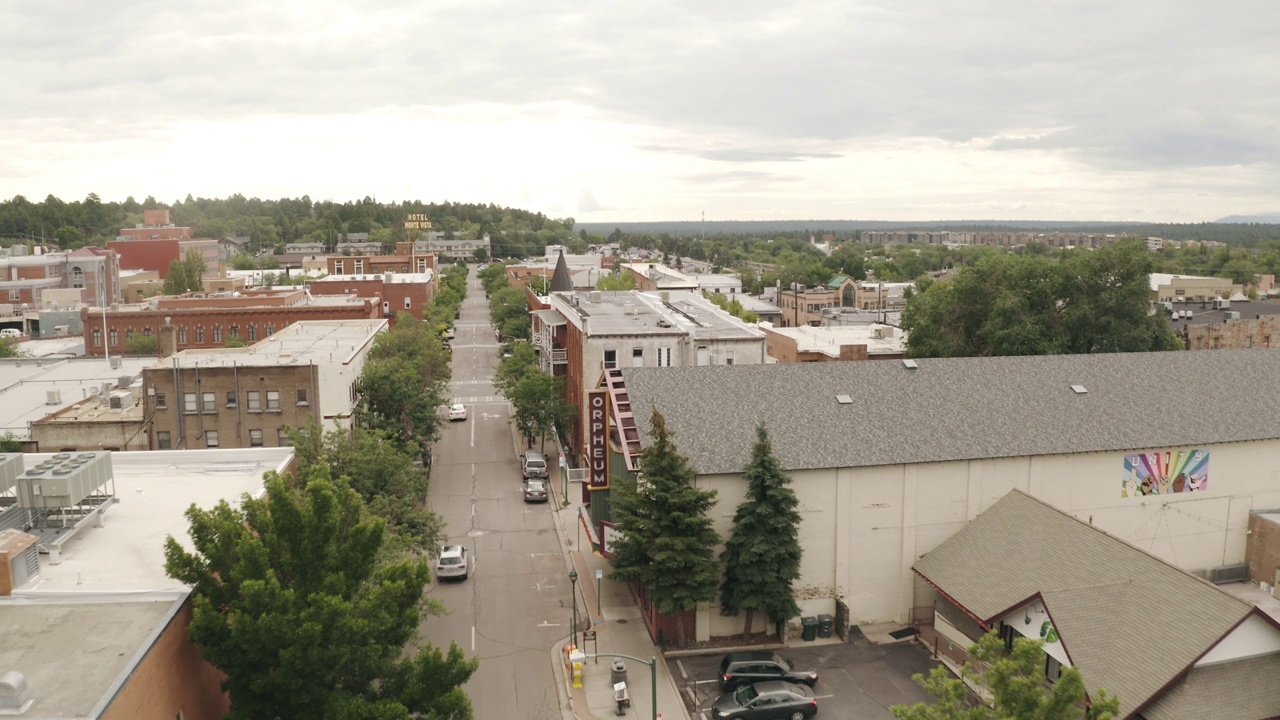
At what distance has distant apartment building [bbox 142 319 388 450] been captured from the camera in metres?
46.1

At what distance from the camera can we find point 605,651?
112 feet

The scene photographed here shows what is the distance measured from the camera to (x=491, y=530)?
47.8 meters

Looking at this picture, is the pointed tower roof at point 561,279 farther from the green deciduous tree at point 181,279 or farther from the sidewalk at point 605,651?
the sidewalk at point 605,651

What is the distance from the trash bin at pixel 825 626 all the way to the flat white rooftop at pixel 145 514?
67.3 ft

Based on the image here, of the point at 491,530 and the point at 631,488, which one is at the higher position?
the point at 631,488

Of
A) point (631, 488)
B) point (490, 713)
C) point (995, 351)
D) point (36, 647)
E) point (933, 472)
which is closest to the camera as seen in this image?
point (36, 647)

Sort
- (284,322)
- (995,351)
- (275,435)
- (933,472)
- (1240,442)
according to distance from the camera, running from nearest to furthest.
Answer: (933,472)
(1240,442)
(275,435)
(995,351)
(284,322)

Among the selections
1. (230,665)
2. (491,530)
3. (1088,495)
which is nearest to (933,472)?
(1088,495)

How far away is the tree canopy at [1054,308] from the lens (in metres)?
61.0

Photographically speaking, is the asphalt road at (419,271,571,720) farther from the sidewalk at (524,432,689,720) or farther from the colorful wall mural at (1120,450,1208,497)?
the colorful wall mural at (1120,450,1208,497)

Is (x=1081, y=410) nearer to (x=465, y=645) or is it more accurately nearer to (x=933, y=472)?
Result: (x=933, y=472)

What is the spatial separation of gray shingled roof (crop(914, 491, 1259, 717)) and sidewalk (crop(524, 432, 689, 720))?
10767 millimetres

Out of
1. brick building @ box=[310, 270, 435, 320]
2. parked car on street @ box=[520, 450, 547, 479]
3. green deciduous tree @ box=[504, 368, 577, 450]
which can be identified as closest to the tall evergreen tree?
parked car on street @ box=[520, 450, 547, 479]

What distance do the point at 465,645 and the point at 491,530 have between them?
1370 centimetres
